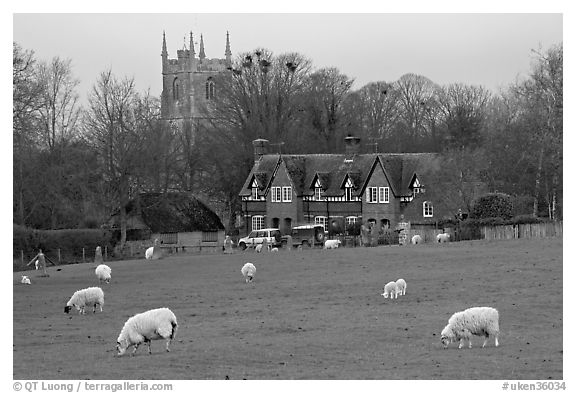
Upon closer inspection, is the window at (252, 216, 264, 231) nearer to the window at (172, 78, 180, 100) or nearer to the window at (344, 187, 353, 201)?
the window at (344, 187, 353, 201)

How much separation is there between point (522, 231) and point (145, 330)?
38709 mm

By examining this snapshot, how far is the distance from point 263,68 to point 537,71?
3732 cm

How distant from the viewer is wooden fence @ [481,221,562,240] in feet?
199

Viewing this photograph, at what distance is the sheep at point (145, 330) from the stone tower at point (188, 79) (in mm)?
139121

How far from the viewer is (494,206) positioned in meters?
67.6

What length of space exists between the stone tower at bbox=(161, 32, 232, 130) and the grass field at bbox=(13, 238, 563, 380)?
4422 inches

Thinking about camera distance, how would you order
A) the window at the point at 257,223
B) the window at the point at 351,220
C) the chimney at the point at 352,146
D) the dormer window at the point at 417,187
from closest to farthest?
the dormer window at the point at 417,187 → the window at the point at 351,220 → the chimney at the point at 352,146 → the window at the point at 257,223

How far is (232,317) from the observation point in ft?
114

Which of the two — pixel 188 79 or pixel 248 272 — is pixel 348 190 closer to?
pixel 248 272

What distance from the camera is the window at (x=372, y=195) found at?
3472 inches

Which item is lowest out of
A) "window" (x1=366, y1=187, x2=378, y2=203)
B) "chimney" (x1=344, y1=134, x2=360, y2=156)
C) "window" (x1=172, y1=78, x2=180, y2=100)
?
"window" (x1=366, y1=187, x2=378, y2=203)

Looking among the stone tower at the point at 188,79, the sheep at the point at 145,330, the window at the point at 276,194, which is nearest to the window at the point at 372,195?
the window at the point at 276,194

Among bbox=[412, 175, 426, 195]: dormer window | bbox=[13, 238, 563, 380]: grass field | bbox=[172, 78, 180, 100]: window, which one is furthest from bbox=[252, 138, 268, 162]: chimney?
bbox=[172, 78, 180, 100]: window

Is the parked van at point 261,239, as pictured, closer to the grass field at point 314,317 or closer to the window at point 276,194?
the window at point 276,194
